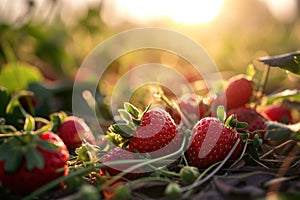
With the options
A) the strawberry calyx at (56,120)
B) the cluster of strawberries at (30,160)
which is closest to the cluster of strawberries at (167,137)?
the cluster of strawberries at (30,160)

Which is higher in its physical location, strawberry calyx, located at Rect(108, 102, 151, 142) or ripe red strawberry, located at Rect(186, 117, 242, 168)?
strawberry calyx, located at Rect(108, 102, 151, 142)

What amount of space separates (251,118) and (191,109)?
18 centimetres

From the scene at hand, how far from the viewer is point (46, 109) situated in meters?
2.06

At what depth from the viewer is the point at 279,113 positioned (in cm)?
181

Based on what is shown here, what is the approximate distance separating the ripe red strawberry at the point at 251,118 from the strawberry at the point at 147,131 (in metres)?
0.32

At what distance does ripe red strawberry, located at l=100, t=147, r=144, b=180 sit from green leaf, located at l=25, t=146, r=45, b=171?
163mm

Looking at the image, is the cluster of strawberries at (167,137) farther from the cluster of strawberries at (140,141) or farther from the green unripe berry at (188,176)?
the green unripe berry at (188,176)

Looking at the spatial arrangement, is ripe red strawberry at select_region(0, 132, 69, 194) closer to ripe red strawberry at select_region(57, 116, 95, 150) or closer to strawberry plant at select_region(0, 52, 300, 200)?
strawberry plant at select_region(0, 52, 300, 200)

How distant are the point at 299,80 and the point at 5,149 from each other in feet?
6.50

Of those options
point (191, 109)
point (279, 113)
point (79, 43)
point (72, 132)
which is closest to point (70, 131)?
point (72, 132)

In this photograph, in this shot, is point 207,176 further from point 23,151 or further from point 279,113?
point 279,113

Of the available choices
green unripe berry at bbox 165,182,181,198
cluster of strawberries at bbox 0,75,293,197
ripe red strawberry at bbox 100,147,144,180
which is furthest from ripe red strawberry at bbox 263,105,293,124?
green unripe berry at bbox 165,182,181,198

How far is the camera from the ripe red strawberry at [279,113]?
1791 millimetres

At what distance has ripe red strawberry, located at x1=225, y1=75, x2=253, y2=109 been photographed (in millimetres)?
1613
